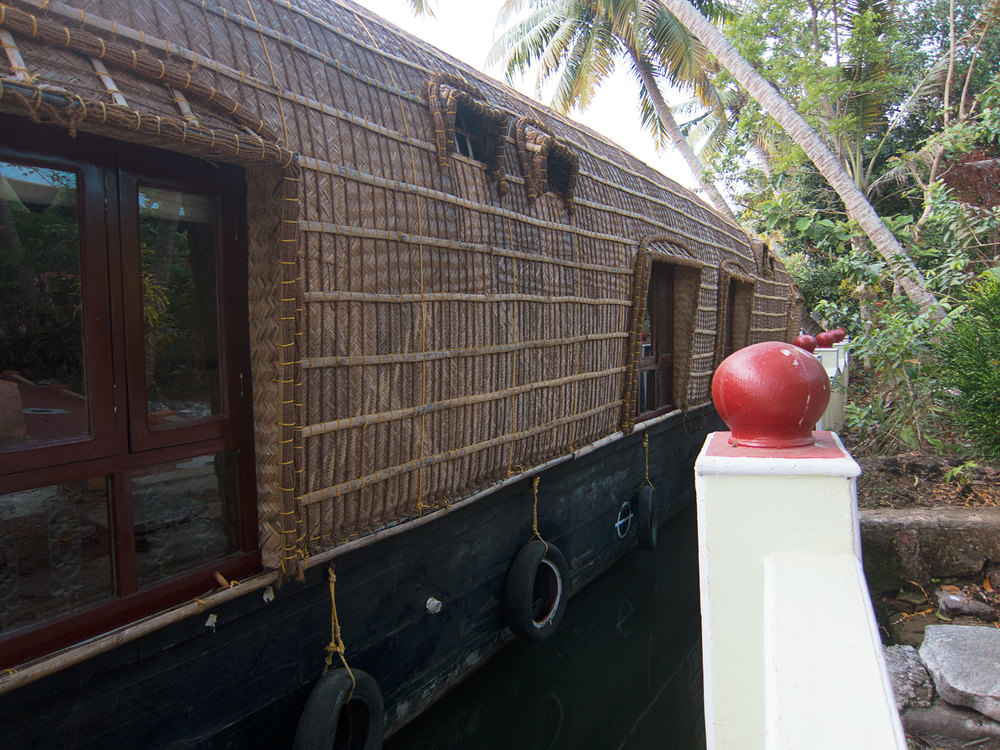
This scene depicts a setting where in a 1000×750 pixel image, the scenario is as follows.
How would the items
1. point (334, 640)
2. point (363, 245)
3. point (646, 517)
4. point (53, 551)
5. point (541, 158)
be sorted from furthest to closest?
point (646, 517) < point (541, 158) < point (334, 640) < point (363, 245) < point (53, 551)

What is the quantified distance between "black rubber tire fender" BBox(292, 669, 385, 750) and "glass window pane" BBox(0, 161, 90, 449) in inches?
49.5

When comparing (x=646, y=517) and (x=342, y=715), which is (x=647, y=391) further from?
(x=342, y=715)

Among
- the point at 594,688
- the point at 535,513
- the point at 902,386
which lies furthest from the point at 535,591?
the point at 902,386

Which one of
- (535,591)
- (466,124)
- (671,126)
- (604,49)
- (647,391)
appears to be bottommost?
(535,591)

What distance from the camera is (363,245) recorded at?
2.29 metres

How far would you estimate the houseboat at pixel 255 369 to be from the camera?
1.65 metres

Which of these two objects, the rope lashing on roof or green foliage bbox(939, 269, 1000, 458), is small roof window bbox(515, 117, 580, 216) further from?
green foliage bbox(939, 269, 1000, 458)

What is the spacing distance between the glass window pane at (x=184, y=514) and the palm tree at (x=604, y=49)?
12232 mm

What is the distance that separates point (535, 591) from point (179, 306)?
2717mm

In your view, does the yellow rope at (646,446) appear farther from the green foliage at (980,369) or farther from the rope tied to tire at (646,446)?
the green foliage at (980,369)

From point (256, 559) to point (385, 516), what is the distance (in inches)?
20.6

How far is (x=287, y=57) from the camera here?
86.1 inches

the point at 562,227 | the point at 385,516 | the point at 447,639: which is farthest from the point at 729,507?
the point at 562,227

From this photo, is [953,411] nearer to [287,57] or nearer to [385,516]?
[385,516]
